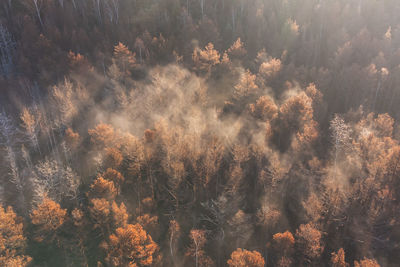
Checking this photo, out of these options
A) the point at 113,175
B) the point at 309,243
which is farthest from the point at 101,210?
the point at 309,243

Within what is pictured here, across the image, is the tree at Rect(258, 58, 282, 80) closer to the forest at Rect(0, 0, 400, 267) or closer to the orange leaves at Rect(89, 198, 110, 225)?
the forest at Rect(0, 0, 400, 267)

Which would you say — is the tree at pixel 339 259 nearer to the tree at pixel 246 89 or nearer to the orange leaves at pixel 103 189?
the orange leaves at pixel 103 189

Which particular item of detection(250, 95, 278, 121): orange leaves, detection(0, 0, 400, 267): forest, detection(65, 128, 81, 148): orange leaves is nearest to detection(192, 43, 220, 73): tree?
detection(0, 0, 400, 267): forest

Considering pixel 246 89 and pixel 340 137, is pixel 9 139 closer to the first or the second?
pixel 246 89

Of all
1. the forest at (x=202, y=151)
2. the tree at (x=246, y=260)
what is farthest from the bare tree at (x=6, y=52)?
the tree at (x=246, y=260)

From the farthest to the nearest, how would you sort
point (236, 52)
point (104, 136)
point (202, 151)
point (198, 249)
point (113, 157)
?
point (236, 52)
point (104, 136)
point (202, 151)
point (113, 157)
point (198, 249)

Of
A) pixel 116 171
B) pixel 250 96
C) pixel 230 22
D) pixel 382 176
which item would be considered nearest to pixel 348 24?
pixel 230 22
